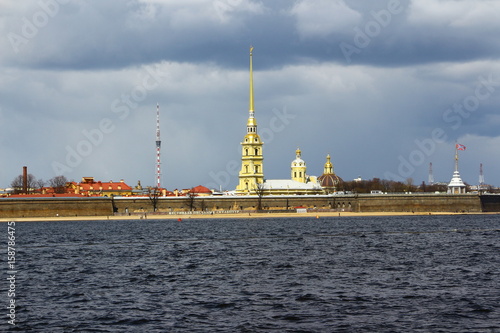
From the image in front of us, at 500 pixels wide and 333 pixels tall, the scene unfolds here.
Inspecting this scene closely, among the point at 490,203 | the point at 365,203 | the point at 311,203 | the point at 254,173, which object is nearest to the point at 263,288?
the point at 365,203

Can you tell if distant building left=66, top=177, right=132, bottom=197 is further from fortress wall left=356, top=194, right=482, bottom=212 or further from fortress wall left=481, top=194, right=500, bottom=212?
fortress wall left=481, top=194, right=500, bottom=212

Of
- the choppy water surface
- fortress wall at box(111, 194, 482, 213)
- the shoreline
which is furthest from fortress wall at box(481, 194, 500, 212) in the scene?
the choppy water surface

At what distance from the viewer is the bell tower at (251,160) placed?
579 ft

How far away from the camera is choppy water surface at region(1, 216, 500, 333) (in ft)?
89.0

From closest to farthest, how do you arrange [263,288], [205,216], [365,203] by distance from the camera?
[263,288], [205,216], [365,203]

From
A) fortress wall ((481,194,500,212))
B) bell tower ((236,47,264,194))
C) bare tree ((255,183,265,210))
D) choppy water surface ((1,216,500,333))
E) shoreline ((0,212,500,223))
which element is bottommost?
choppy water surface ((1,216,500,333))

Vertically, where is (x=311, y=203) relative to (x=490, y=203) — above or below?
above

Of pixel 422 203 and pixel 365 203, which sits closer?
pixel 422 203

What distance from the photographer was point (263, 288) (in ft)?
115

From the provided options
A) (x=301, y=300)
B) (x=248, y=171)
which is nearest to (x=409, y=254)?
(x=301, y=300)

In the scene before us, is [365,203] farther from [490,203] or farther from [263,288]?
[263,288]

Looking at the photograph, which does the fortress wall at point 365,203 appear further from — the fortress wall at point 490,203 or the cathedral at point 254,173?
the cathedral at point 254,173

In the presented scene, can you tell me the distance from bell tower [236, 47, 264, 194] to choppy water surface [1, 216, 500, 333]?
116m

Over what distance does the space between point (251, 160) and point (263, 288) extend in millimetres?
143058
